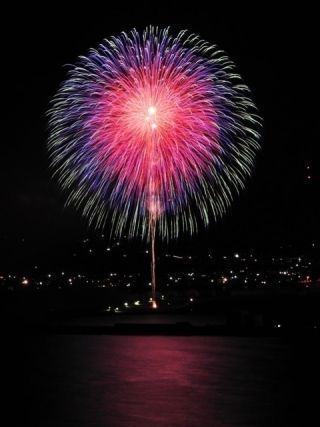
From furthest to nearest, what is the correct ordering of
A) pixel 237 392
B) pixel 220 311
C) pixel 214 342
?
pixel 220 311
pixel 214 342
pixel 237 392

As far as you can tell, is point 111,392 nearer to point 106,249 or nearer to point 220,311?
point 220,311

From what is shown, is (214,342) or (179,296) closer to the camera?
(214,342)

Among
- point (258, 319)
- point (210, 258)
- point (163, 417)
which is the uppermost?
point (210, 258)

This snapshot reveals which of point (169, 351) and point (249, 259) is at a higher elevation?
point (249, 259)

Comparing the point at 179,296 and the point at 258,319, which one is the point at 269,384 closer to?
the point at 258,319

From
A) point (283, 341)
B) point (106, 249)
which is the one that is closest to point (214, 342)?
point (283, 341)

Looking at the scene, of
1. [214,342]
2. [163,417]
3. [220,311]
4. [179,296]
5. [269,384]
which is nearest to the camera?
[163,417]
